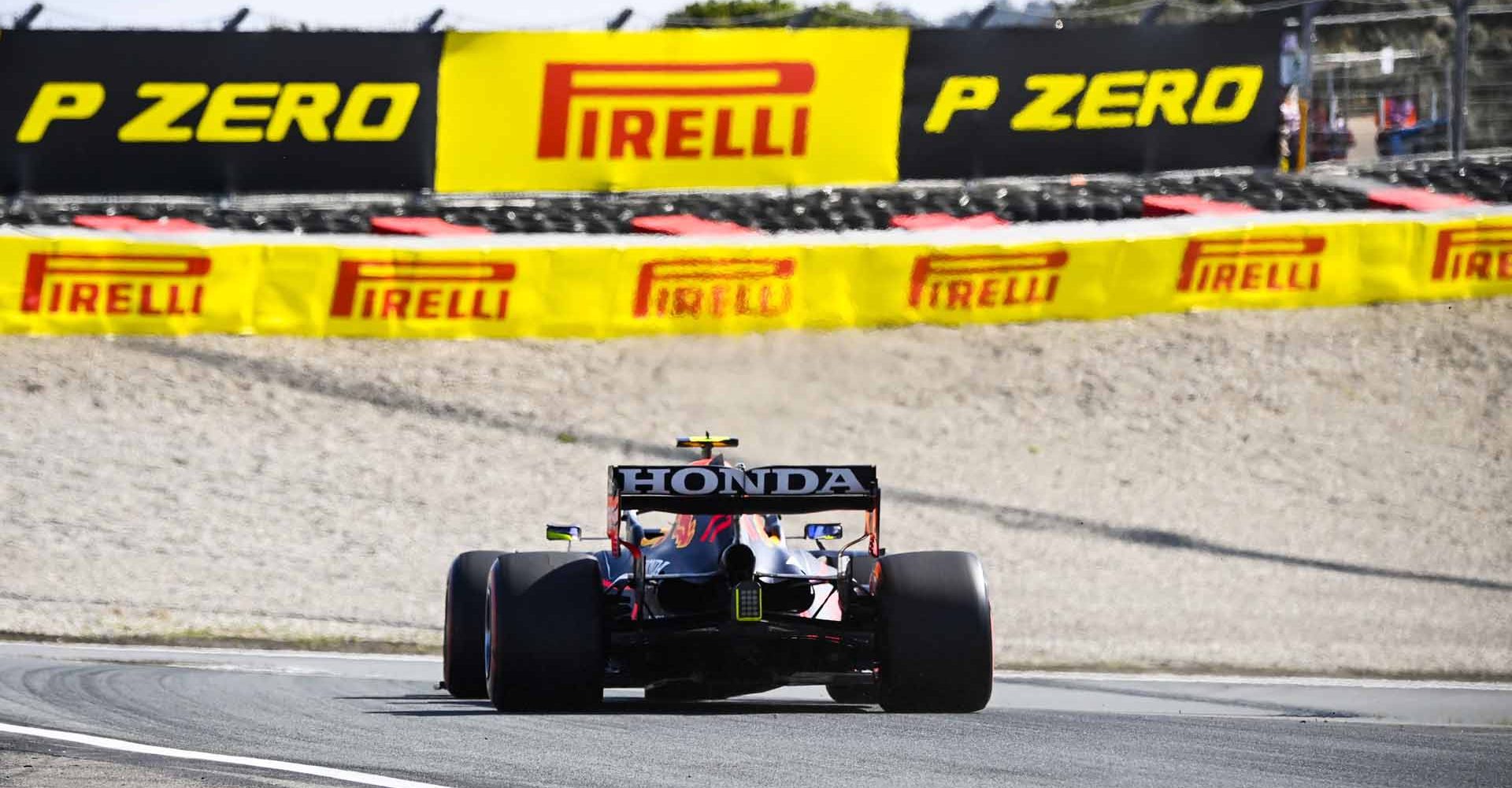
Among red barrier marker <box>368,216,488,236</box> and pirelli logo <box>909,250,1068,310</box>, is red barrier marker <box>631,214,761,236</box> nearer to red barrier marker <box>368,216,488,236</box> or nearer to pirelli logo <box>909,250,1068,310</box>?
red barrier marker <box>368,216,488,236</box>

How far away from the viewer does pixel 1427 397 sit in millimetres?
22438

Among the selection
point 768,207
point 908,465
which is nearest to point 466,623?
point 908,465

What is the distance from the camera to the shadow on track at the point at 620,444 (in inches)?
717

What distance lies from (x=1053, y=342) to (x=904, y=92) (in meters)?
3.44

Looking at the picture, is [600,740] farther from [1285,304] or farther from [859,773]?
[1285,304]

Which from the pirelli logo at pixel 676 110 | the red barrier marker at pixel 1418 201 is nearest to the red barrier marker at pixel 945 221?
the pirelli logo at pixel 676 110

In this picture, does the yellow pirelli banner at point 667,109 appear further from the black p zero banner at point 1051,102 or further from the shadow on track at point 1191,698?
the shadow on track at point 1191,698

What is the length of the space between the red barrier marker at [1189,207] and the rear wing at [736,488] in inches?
575

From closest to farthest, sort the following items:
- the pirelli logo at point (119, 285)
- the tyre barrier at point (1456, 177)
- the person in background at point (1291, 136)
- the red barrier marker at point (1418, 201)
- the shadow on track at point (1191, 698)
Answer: the shadow on track at point (1191, 698)
the pirelli logo at point (119, 285)
the red barrier marker at point (1418, 201)
the tyre barrier at point (1456, 177)
the person in background at point (1291, 136)

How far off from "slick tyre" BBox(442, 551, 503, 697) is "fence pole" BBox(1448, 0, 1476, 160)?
698 inches

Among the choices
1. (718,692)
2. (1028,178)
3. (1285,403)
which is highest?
(1028,178)

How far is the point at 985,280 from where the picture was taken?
74.3 ft

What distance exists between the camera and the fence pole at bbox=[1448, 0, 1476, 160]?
24.4 metres

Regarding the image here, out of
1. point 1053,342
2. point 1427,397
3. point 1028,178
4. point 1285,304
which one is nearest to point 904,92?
point 1028,178
